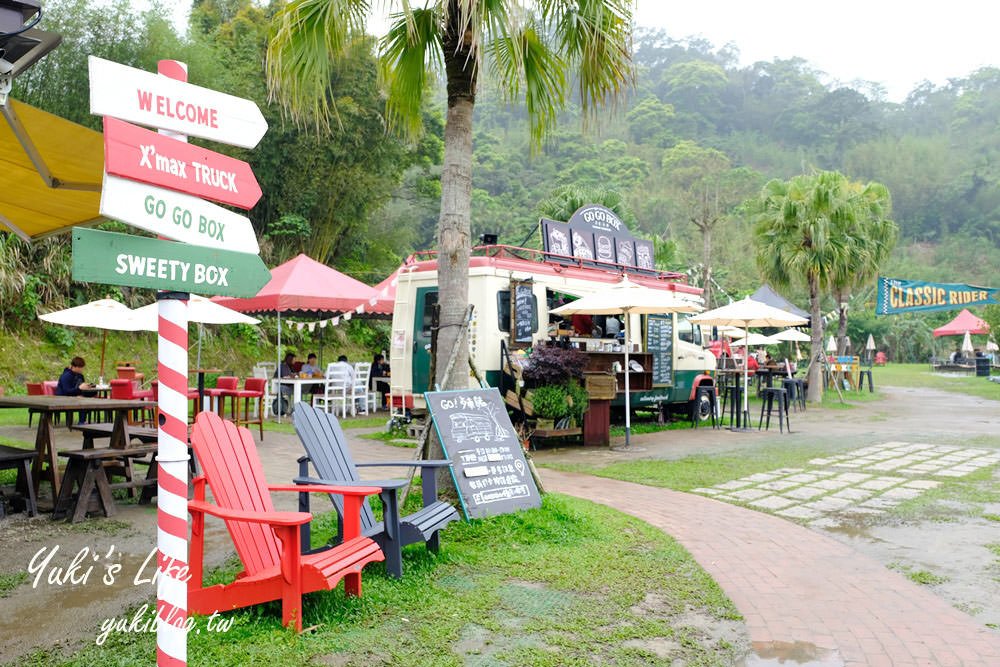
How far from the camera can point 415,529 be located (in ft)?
14.5

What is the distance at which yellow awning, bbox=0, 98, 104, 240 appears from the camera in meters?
4.71

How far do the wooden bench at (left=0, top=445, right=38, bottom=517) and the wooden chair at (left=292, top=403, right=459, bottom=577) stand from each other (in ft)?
8.34

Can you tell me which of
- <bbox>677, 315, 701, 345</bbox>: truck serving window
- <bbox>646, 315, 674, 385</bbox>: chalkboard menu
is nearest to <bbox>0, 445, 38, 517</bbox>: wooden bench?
<bbox>646, 315, 674, 385</bbox>: chalkboard menu

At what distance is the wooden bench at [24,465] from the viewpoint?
18.4 ft

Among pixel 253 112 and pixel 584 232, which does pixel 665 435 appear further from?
pixel 253 112

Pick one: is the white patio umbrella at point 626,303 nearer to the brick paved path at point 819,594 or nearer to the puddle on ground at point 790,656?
the brick paved path at point 819,594

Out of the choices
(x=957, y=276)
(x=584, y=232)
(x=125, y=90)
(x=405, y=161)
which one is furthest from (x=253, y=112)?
(x=957, y=276)

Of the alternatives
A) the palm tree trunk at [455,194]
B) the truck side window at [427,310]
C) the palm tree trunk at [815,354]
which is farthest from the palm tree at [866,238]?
the palm tree trunk at [455,194]

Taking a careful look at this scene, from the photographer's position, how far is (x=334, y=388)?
14.6 meters

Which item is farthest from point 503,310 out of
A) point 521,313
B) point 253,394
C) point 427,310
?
point 253,394

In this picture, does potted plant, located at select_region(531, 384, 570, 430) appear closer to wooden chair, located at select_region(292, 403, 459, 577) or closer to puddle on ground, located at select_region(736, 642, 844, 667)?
wooden chair, located at select_region(292, 403, 459, 577)

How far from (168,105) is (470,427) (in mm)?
3729

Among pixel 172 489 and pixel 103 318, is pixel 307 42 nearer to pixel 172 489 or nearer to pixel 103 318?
pixel 172 489

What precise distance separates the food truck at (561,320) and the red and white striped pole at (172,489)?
6.43 meters
